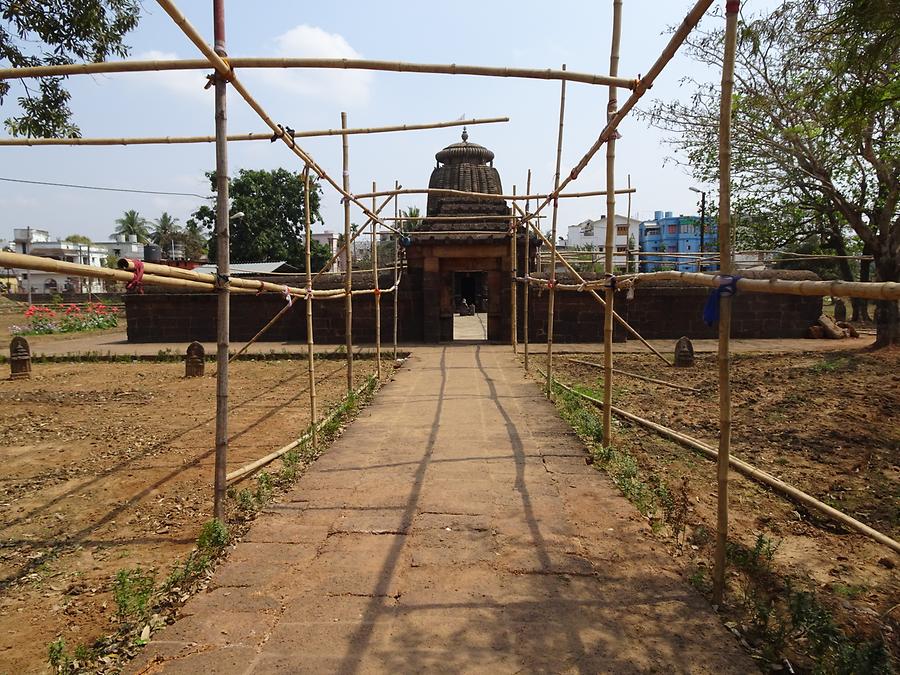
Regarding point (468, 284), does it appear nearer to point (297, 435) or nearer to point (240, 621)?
point (297, 435)

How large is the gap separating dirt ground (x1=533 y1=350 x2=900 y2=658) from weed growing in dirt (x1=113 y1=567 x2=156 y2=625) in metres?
2.60

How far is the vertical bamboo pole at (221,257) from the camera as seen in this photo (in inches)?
126

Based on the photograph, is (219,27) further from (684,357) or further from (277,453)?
(684,357)

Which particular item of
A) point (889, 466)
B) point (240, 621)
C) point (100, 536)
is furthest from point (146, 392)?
point (889, 466)

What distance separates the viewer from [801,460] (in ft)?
16.2

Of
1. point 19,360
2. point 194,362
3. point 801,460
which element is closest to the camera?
point 801,460

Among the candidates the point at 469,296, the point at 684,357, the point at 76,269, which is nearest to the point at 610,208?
the point at 76,269

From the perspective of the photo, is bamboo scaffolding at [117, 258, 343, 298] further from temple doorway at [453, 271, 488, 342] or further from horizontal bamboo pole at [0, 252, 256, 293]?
temple doorway at [453, 271, 488, 342]

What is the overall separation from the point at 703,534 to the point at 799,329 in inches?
530

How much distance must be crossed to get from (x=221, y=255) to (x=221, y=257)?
0.01 m

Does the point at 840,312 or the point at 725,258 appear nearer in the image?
the point at 725,258

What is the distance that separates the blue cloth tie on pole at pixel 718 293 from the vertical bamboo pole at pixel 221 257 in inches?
96.8

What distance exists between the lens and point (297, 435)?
5871 millimetres

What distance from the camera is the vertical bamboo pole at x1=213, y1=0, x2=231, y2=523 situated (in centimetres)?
320
